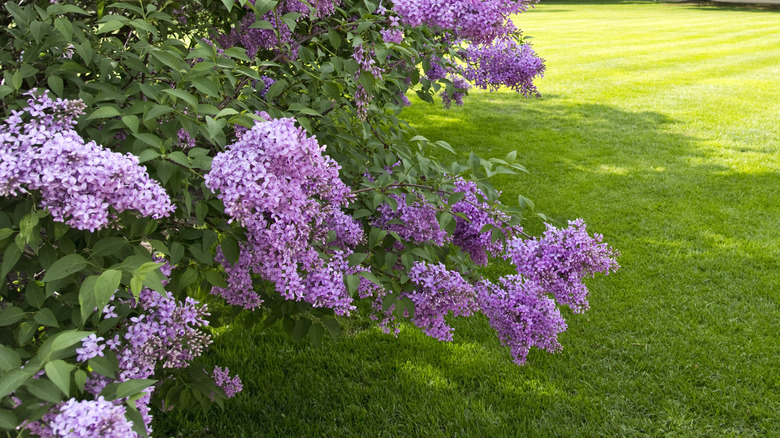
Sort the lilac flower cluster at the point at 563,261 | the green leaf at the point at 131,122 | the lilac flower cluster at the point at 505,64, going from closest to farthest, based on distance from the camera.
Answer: the green leaf at the point at 131,122, the lilac flower cluster at the point at 563,261, the lilac flower cluster at the point at 505,64

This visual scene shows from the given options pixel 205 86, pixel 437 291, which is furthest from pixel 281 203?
pixel 437 291

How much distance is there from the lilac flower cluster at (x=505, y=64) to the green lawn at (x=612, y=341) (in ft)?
5.48

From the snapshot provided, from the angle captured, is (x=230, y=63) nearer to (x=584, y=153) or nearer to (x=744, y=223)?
(x=744, y=223)

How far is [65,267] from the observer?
5.06 ft

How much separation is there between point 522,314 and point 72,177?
5.92 feet

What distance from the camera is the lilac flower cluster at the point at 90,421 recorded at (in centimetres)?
123

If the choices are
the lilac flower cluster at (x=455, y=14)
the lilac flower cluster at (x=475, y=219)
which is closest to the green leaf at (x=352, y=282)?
the lilac flower cluster at (x=475, y=219)

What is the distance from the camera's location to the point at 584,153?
27.1ft

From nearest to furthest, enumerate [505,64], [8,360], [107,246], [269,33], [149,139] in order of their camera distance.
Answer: [8,360] → [107,246] → [149,139] → [269,33] → [505,64]

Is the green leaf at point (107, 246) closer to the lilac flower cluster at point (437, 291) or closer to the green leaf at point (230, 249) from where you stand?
the green leaf at point (230, 249)

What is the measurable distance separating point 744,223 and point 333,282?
17.1 ft

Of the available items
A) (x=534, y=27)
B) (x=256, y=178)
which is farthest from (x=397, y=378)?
(x=534, y=27)

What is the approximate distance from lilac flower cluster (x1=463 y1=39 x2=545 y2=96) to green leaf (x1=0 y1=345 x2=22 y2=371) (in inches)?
127

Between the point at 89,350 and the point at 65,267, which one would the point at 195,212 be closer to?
the point at 65,267
